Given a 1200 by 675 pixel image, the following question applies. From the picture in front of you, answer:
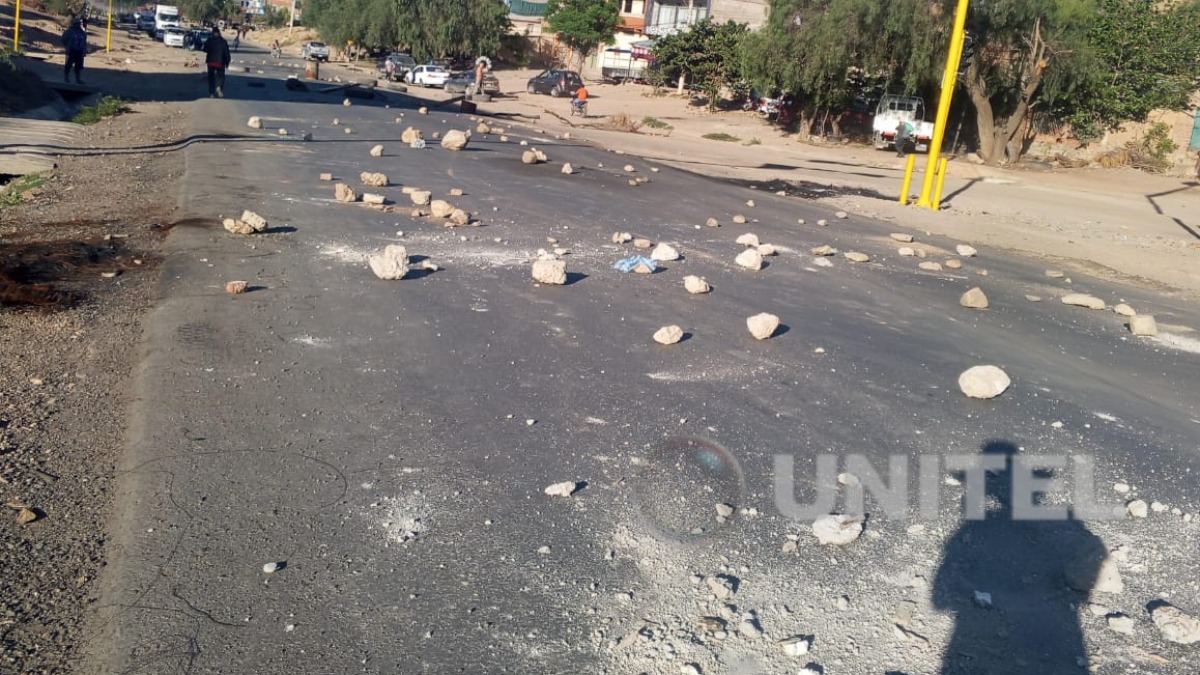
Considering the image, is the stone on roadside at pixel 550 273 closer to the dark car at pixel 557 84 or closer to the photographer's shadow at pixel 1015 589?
the photographer's shadow at pixel 1015 589

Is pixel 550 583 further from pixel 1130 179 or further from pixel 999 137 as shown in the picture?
pixel 999 137

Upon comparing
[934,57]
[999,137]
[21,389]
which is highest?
[934,57]

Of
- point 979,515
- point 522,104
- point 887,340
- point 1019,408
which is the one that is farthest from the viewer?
Result: point 522,104

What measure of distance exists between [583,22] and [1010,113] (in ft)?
143

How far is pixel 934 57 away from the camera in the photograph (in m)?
35.8

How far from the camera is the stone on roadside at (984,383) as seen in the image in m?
7.59

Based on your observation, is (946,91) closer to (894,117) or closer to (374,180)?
(374,180)

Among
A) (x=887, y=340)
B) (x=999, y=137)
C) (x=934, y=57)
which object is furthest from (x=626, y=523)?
(x=999, y=137)

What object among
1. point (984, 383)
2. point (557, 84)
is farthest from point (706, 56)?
point (984, 383)

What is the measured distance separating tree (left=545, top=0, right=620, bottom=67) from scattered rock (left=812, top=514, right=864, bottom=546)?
75.5m

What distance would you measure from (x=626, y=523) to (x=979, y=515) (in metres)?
1.93

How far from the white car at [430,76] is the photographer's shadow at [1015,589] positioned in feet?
181

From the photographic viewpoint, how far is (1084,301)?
37.9 ft

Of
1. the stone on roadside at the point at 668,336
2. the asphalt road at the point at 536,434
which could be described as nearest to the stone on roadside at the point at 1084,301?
the asphalt road at the point at 536,434
